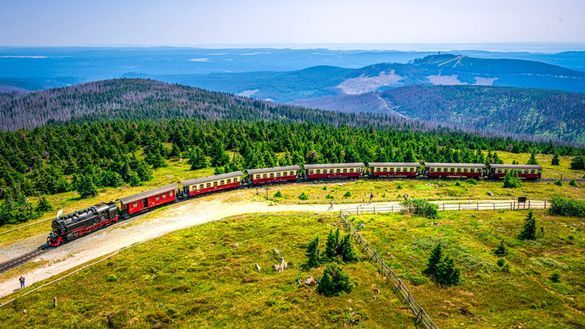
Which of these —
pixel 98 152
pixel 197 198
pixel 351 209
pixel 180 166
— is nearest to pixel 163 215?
pixel 197 198

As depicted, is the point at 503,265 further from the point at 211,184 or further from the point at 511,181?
the point at 211,184

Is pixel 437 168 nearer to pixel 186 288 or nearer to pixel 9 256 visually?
pixel 186 288

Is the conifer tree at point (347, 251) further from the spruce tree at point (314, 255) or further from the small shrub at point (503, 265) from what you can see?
the small shrub at point (503, 265)

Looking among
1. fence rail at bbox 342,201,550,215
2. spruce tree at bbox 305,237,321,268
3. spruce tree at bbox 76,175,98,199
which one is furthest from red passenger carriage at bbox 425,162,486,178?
spruce tree at bbox 76,175,98,199

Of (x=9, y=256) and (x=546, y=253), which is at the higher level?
(x=546, y=253)

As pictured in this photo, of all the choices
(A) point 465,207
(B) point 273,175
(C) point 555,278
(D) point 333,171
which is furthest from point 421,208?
(B) point 273,175

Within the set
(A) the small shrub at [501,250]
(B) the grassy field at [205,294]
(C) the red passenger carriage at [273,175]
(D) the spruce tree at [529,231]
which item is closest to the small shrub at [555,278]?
(A) the small shrub at [501,250]
